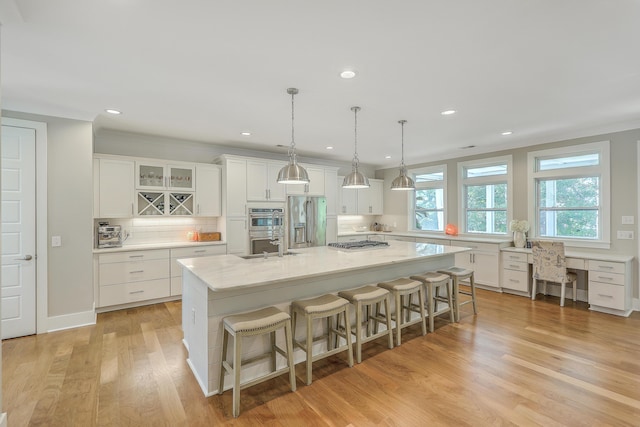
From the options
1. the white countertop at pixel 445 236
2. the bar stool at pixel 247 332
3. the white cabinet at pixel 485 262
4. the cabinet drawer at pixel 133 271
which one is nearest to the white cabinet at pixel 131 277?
the cabinet drawer at pixel 133 271

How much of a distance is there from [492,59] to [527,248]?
3.89 metres

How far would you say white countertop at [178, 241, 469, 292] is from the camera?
232cm

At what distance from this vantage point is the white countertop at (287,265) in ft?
7.62

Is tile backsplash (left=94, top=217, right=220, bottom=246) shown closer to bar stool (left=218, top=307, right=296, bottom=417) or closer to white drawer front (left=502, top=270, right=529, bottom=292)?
bar stool (left=218, top=307, right=296, bottom=417)

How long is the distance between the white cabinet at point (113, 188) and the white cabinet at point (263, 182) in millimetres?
1762

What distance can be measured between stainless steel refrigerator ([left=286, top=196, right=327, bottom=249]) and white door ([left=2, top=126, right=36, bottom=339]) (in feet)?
11.6

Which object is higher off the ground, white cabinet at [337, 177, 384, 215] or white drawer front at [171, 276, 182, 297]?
white cabinet at [337, 177, 384, 215]

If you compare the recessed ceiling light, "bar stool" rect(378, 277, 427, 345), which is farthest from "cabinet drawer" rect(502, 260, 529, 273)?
the recessed ceiling light

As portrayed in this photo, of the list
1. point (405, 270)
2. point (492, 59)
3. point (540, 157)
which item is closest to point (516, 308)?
point (405, 270)

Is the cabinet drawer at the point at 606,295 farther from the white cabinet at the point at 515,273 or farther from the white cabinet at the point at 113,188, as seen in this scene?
the white cabinet at the point at 113,188

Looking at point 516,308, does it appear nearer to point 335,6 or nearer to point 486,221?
point 486,221

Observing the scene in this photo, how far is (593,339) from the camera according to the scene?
131 inches

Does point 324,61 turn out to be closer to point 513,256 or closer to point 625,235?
point 513,256

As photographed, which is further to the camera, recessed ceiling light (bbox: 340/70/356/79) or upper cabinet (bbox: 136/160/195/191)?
upper cabinet (bbox: 136/160/195/191)
